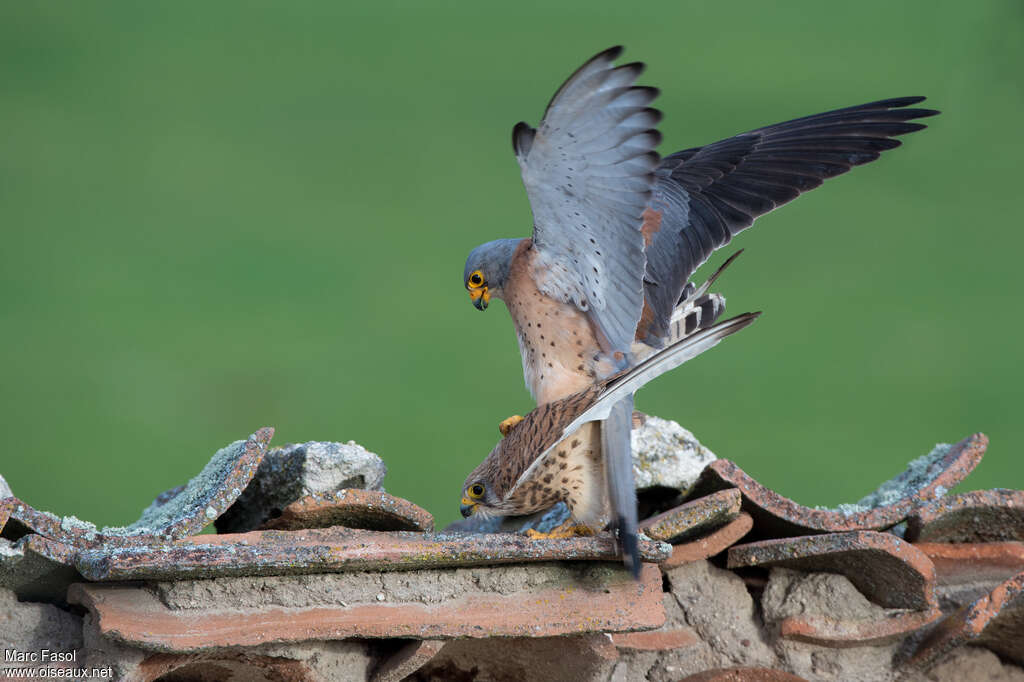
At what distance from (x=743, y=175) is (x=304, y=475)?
1.19 m

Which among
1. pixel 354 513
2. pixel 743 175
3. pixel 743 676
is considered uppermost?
pixel 743 175

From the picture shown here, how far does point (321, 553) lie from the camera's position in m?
1.76

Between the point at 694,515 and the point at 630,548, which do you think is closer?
the point at 630,548

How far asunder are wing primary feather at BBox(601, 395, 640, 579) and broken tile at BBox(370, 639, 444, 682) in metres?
0.33

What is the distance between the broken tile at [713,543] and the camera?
2176mm

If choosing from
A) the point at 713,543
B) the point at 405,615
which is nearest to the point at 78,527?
the point at 405,615

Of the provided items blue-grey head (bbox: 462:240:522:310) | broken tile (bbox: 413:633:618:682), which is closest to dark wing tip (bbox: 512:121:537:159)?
blue-grey head (bbox: 462:240:522:310)

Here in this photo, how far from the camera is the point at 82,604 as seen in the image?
1.84 meters

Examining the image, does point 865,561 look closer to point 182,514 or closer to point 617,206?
point 617,206

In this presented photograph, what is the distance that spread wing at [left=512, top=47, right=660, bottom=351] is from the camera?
1.98 meters

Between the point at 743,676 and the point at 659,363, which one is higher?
the point at 659,363

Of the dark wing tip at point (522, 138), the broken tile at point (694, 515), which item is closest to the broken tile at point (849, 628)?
the broken tile at point (694, 515)

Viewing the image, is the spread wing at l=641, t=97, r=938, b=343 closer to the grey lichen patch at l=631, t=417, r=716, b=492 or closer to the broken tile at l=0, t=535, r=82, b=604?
the grey lichen patch at l=631, t=417, r=716, b=492

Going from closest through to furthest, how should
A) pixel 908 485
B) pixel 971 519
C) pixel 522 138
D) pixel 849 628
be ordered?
pixel 522 138 → pixel 849 628 → pixel 971 519 → pixel 908 485
